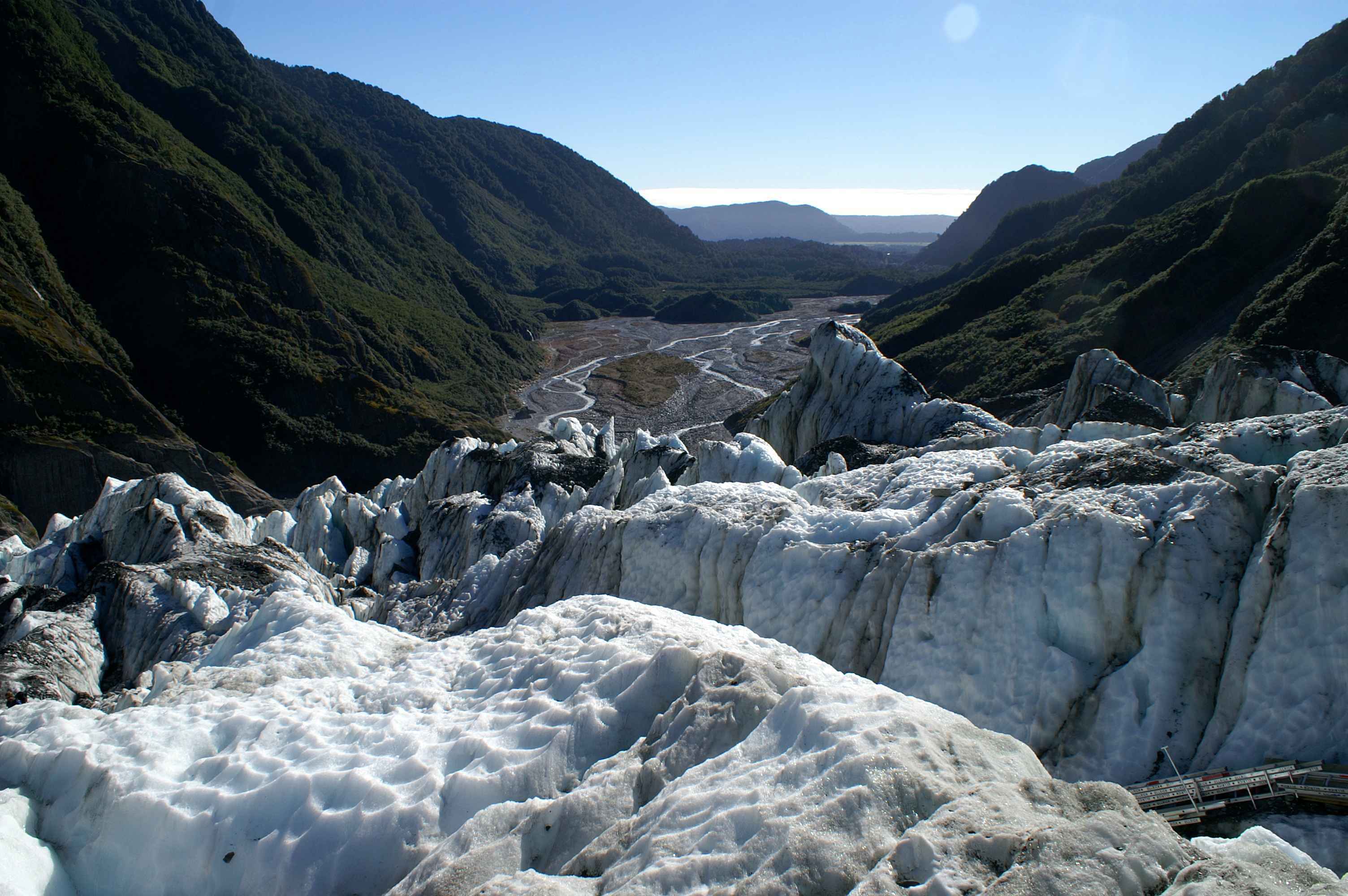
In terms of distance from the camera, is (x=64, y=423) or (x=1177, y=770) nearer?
(x=1177, y=770)

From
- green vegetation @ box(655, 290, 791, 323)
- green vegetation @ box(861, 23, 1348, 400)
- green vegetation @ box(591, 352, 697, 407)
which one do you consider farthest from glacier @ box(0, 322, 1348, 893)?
green vegetation @ box(655, 290, 791, 323)

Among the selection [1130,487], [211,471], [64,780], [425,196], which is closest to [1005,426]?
[1130,487]

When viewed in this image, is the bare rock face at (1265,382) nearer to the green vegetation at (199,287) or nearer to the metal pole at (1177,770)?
the metal pole at (1177,770)

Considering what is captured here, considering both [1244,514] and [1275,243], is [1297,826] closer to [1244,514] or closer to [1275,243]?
[1244,514]

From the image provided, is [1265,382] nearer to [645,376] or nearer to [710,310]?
[645,376]

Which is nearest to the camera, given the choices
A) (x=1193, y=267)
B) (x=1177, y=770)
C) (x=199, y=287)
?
(x=1177, y=770)

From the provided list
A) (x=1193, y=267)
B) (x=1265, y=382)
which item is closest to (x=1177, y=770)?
(x=1265, y=382)

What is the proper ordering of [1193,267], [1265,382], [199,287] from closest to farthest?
[1265,382], [1193,267], [199,287]
